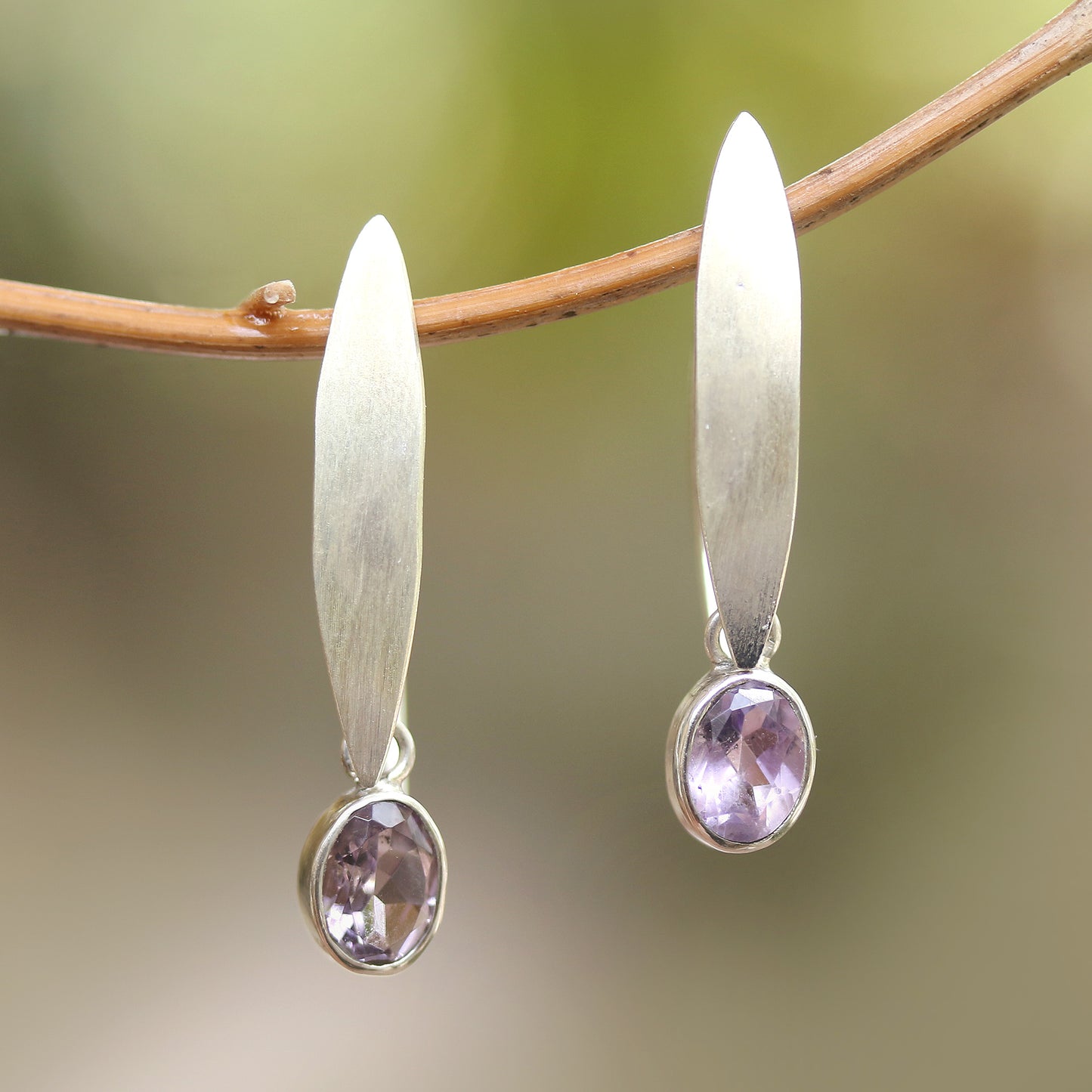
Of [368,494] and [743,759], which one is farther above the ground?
[368,494]

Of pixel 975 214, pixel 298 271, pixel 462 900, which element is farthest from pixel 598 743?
pixel 975 214

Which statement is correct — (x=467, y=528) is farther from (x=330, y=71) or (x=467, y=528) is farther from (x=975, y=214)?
(x=975, y=214)

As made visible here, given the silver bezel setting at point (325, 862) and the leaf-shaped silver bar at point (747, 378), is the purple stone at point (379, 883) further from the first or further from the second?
the leaf-shaped silver bar at point (747, 378)

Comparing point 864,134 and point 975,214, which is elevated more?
point 864,134

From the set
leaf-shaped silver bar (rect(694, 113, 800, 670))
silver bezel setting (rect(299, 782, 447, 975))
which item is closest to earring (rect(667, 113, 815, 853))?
leaf-shaped silver bar (rect(694, 113, 800, 670))

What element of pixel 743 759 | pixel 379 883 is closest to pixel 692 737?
pixel 743 759

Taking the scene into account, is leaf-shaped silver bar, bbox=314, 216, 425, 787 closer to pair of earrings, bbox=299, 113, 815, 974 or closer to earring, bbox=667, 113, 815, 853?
pair of earrings, bbox=299, 113, 815, 974

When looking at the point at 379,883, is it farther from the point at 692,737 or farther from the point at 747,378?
the point at 747,378
